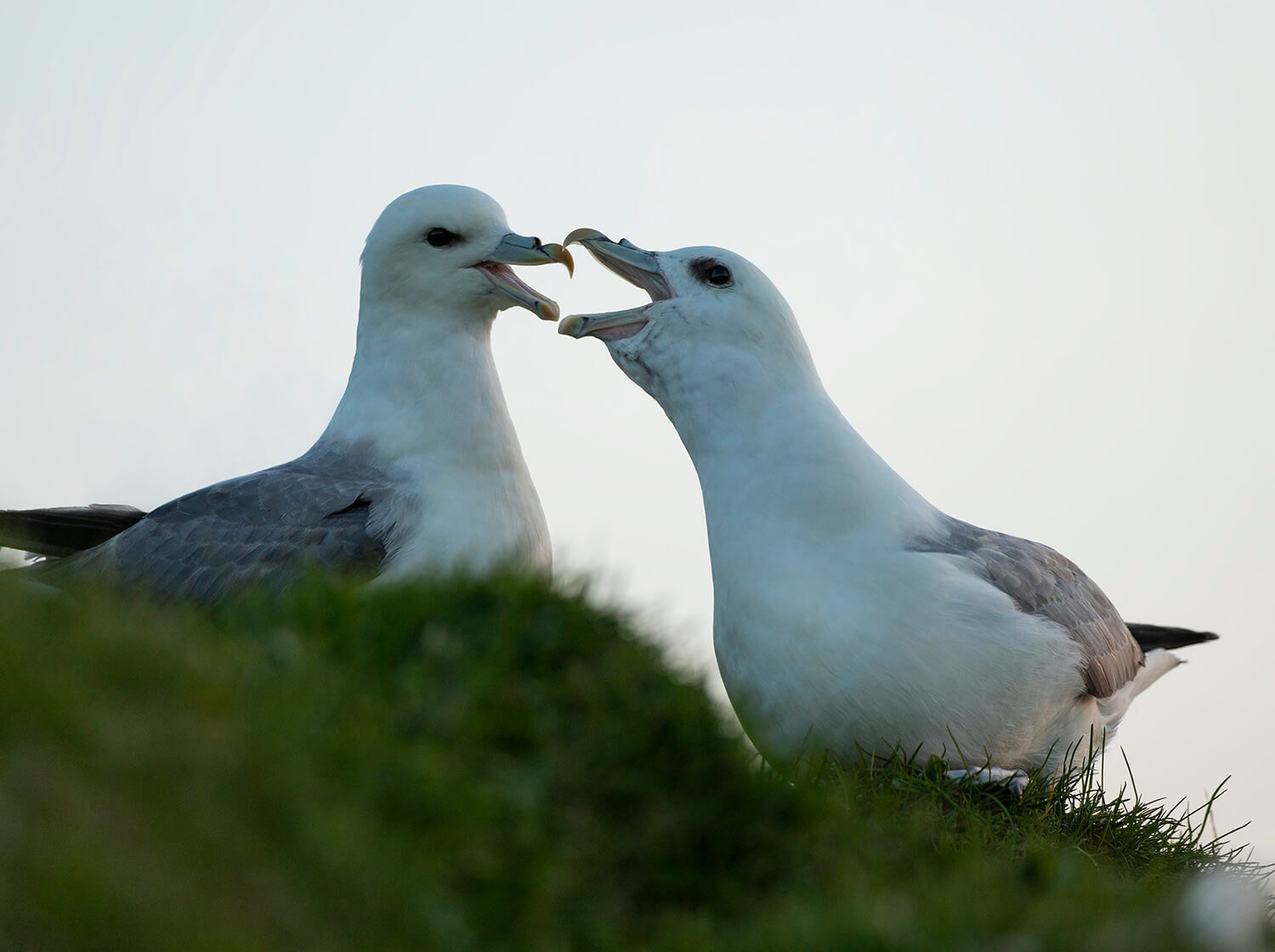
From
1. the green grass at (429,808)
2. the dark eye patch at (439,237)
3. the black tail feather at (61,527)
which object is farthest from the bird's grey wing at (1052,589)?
the black tail feather at (61,527)

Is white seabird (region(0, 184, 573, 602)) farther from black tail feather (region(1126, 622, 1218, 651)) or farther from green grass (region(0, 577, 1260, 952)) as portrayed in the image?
black tail feather (region(1126, 622, 1218, 651))

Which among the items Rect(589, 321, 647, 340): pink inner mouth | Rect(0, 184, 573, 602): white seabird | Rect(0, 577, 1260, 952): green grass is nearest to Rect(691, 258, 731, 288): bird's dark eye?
Rect(589, 321, 647, 340): pink inner mouth

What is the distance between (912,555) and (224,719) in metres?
3.35

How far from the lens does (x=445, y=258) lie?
7.00m

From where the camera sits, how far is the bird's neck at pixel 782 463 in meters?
5.65

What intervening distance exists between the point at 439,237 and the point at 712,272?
1.57 m

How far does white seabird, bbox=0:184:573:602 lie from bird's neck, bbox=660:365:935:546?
102cm

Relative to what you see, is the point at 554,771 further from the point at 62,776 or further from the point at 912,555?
the point at 912,555

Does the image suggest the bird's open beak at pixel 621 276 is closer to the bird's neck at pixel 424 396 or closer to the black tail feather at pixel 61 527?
the bird's neck at pixel 424 396

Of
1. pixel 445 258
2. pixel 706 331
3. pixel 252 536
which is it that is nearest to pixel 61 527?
pixel 252 536

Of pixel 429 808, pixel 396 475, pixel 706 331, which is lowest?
pixel 429 808

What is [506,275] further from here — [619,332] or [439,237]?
[619,332]

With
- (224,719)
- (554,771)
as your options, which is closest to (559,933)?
(554,771)

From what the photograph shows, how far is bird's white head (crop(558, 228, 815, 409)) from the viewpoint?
5934mm
